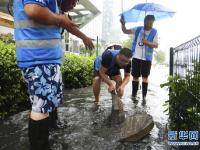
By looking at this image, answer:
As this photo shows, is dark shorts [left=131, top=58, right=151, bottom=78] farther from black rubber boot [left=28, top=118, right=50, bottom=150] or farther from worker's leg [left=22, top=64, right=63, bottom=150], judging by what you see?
black rubber boot [left=28, top=118, right=50, bottom=150]

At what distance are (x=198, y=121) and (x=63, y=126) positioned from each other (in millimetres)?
2269

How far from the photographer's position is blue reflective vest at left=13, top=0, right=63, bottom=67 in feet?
9.68

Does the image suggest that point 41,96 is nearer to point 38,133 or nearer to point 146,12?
point 38,133

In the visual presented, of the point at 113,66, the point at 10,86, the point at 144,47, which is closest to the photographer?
the point at 10,86

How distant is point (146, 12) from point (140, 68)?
6.48 ft

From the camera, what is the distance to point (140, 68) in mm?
7617

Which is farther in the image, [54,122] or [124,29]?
[124,29]

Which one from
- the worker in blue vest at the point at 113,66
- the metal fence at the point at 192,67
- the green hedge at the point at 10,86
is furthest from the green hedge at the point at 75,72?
the metal fence at the point at 192,67

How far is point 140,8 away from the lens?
8.52 m

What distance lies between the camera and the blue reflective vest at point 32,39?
9.68 ft

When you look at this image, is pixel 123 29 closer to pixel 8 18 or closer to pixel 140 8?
pixel 140 8

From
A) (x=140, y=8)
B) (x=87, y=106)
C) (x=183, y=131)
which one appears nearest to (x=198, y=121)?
(x=183, y=131)

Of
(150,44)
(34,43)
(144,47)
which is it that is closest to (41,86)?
(34,43)

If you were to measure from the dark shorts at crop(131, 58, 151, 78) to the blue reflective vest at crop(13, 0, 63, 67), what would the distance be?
4725 mm
